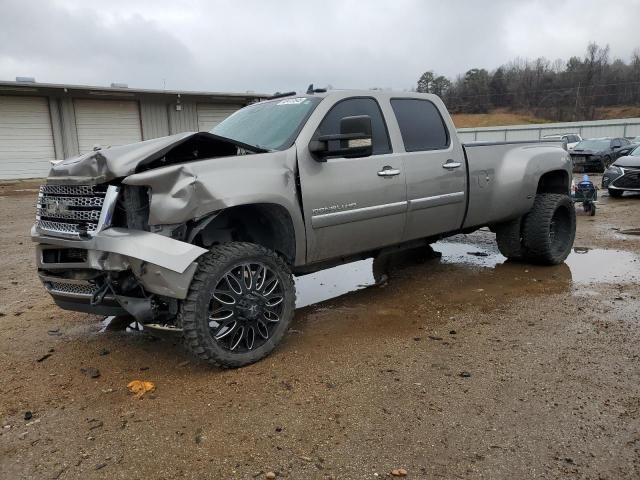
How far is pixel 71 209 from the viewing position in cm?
361

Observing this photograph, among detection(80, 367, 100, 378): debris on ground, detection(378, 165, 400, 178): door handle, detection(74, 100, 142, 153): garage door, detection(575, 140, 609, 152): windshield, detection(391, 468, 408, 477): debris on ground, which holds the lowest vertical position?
detection(391, 468, 408, 477): debris on ground

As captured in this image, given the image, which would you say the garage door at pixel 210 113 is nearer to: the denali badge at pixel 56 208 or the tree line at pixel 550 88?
the denali badge at pixel 56 208

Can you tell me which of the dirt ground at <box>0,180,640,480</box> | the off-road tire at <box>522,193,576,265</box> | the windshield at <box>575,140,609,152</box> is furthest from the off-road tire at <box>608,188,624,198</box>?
the windshield at <box>575,140,609,152</box>

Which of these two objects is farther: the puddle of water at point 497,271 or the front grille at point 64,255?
the puddle of water at point 497,271

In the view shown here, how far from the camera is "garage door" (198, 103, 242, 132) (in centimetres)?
2566

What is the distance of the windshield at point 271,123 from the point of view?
4238mm

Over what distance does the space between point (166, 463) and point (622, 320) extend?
3.86 metres

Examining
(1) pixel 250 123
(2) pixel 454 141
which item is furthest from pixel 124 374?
(2) pixel 454 141

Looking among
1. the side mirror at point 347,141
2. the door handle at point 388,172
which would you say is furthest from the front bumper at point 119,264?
the door handle at point 388,172

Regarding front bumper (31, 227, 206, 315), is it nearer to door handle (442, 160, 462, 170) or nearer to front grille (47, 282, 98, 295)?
front grille (47, 282, 98, 295)

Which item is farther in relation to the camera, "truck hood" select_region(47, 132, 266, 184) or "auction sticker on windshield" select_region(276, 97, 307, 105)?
"auction sticker on windshield" select_region(276, 97, 307, 105)

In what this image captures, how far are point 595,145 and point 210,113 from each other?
18.2 metres

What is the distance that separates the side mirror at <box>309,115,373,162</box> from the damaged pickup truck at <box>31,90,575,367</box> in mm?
11

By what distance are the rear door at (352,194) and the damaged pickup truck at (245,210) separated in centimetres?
1
